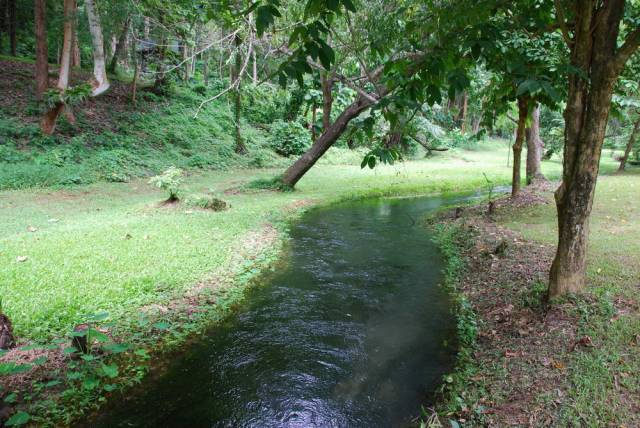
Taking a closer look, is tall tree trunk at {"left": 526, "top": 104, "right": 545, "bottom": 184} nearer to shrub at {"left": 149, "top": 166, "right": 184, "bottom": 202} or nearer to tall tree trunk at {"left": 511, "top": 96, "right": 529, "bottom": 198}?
tall tree trunk at {"left": 511, "top": 96, "right": 529, "bottom": 198}

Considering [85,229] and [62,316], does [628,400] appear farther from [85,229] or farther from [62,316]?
[85,229]

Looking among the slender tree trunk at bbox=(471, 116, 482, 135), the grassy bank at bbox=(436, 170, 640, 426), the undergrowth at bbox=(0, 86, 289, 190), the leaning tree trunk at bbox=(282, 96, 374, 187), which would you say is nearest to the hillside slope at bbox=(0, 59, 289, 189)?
the undergrowth at bbox=(0, 86, 289, 190)

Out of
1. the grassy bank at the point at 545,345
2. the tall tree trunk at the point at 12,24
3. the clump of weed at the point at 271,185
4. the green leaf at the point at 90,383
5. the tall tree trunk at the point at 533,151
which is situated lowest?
the green leaf at the point at 90,383

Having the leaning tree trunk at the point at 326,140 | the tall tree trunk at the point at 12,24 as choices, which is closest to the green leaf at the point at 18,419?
the leaning tree trunk at the point at 326,140

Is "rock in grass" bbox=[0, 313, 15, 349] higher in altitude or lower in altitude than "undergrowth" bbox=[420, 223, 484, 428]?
higher

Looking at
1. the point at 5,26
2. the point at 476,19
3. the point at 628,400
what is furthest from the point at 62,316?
the point at 5,26

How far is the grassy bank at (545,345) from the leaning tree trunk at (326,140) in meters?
7.31

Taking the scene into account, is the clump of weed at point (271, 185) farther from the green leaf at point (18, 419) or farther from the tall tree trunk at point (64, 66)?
the green leaf at point (18, 419)

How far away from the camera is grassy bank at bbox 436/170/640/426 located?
3283mm

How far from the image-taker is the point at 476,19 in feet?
10.9

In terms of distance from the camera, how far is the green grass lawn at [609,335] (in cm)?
315

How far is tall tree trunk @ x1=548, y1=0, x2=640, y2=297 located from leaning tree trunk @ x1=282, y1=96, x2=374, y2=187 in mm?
8572

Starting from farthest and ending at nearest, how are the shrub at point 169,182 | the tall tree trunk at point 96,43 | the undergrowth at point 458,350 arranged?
the tall tree trunk at point 96,43 → the shrub at point 169,182 → the undergrowth at point 458,350

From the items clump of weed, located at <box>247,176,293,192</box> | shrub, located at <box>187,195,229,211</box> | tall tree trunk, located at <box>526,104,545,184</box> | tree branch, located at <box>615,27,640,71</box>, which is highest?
tree branch, located at <box>615,27,640,71</box>
